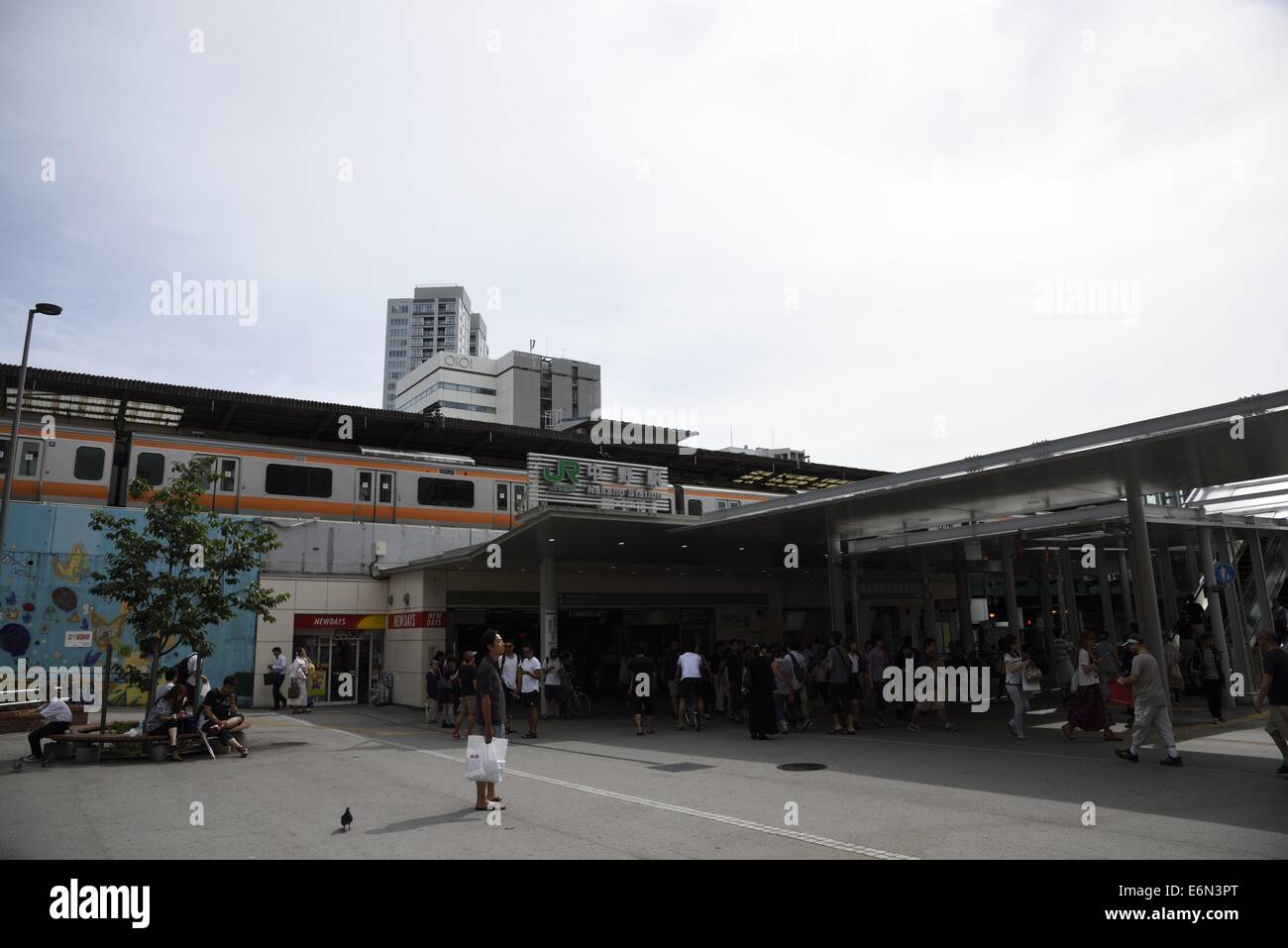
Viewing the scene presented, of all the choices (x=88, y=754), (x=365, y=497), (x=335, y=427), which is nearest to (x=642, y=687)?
(x=88, y=754)

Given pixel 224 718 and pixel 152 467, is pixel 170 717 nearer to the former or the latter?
pixel 224 718

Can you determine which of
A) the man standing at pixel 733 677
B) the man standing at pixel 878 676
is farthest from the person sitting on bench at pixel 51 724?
the man standing at pixel 878 676

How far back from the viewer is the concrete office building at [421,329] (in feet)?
488

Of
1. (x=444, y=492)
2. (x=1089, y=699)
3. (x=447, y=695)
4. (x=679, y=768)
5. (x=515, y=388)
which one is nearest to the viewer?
(x=679, y=768)

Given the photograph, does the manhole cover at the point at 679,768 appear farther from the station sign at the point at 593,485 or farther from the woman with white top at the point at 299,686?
→ the woman with white top at the point at 299,686

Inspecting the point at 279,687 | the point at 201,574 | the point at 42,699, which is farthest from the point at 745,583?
the point at 42,699

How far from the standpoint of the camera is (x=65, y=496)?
20500 mm

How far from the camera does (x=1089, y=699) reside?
1271 cm

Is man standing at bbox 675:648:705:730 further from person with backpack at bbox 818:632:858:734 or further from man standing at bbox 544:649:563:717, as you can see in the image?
man standing at bbox 544:649:563:717

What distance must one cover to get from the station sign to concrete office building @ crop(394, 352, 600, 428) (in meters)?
79.9

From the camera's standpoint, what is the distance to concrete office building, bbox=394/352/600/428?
9994 cm

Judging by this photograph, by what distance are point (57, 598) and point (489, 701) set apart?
59.3 ft

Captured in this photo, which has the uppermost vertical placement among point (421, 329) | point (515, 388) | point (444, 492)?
point (421, 329)

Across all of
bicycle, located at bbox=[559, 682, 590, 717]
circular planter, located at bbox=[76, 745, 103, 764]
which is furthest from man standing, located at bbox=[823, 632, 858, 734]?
circular planter, located at bbox=[76, 745, 103, 764]
